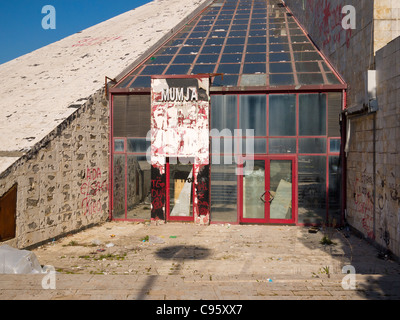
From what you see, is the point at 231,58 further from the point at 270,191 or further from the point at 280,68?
the point at 270,191

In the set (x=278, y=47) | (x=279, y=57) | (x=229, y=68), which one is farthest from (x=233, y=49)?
(x=279, y=57)

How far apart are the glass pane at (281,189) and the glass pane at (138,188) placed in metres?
5.29

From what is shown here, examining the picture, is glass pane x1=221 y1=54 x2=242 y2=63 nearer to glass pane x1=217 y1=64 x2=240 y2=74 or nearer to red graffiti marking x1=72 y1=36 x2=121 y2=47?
glass pane x1=217 y1=64 x2=240 y2=74

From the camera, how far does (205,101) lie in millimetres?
13805

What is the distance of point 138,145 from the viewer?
14398 millimetres

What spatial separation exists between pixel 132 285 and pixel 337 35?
1280cm

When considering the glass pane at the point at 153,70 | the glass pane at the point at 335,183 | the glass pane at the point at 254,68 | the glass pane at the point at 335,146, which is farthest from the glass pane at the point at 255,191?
the glass pane at the point at 153,70

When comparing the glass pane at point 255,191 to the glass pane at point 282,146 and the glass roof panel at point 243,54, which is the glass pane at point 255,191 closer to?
the glass pane at point 282,146

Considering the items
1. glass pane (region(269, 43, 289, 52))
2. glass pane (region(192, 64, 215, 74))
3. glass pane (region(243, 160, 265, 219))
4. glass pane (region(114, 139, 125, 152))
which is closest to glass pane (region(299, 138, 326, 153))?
glass pane (region(243, 160, 265, 219))

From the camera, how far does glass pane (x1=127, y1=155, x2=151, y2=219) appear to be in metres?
14.3

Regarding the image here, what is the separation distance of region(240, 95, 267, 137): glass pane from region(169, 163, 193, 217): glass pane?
3.00 m

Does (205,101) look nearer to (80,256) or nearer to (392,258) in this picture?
(80,256)

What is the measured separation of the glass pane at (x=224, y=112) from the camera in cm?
1384

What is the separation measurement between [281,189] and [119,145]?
7.25 meters
